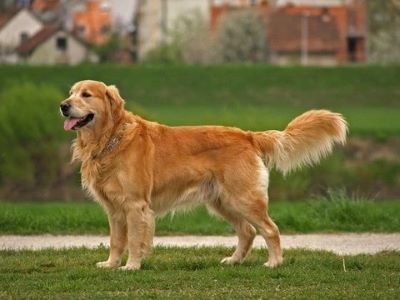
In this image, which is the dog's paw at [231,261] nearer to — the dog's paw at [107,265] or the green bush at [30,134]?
the dog's paw at [107,265]

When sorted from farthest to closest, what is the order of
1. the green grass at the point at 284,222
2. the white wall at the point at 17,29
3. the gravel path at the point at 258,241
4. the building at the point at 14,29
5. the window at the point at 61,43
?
the window at the point at 61,43 < the white wall at the point at 17,29 < the building at the point at 14,29 < the green grass at the point at 284,222 < the gravel path at the point at 258,241

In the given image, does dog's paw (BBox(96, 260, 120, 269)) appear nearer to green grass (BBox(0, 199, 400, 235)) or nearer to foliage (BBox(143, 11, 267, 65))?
green grass (BBox(0, 199, 400, 235))

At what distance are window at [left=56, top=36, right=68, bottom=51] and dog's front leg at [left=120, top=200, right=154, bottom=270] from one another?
59.9m

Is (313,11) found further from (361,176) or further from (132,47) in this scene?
(361,176)

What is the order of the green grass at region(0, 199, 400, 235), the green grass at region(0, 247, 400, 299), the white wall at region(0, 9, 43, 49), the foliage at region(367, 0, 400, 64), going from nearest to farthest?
1. the green grass at region(0, 247, 400, 299)
2. the green grass at region(0, 199, 400, 235)
3. the white wall at region(0, 9, 43, 49)
4. the foliage at region(367, 0, 400, 64)

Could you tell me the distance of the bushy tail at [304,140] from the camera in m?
11.9

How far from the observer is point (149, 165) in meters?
11.5

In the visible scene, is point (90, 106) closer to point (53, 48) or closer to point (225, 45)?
point (53, 48)

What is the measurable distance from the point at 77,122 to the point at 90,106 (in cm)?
23

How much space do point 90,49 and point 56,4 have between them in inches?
456

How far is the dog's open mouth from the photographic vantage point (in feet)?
37.2

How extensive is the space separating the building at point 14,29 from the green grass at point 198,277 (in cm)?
5397

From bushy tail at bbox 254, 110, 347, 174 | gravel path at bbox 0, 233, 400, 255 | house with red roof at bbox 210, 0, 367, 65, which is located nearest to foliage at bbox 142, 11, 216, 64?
house with red roof at bbox 210, 0, 367, 65

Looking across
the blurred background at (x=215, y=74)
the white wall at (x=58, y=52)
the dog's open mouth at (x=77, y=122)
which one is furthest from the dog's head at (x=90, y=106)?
the white wall at (x=58, y=52)
